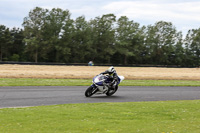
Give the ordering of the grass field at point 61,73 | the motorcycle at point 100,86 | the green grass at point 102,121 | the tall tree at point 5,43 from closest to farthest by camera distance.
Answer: the green grass at point 102,121 < the motorcycle at point 100,86 < the grass field at point 61,73 < the tall tree at point 5,43

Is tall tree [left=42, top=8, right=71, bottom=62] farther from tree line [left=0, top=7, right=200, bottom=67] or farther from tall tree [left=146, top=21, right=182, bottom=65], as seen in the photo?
tall tree [left=146, top=21, right=182, bottom=65]

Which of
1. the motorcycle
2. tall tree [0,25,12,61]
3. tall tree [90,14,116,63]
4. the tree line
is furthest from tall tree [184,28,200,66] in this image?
the motorcycle

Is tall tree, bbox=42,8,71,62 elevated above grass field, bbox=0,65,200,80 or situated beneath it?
elevated above

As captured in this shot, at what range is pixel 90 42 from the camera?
73.9 meters

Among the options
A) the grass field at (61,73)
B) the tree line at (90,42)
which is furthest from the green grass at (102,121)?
the tree line at (90,42)

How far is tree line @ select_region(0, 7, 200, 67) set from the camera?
70.9 meters

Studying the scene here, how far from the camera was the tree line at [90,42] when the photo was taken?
70938 mm

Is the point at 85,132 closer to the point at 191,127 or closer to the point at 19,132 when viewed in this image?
the point at 19,132

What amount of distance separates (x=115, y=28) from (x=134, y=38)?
6.55 metres

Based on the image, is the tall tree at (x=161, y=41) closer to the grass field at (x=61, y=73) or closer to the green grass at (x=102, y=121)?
the grass field at (x=61, y=73)

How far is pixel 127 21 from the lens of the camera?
82000mm

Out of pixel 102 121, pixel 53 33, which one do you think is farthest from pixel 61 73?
pixel 53 33

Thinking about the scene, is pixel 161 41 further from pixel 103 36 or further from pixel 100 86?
pixel 100 86

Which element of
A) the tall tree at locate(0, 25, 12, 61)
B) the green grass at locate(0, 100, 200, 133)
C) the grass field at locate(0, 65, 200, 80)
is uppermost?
the tall tree at locate(0, 25, 12, 61)
